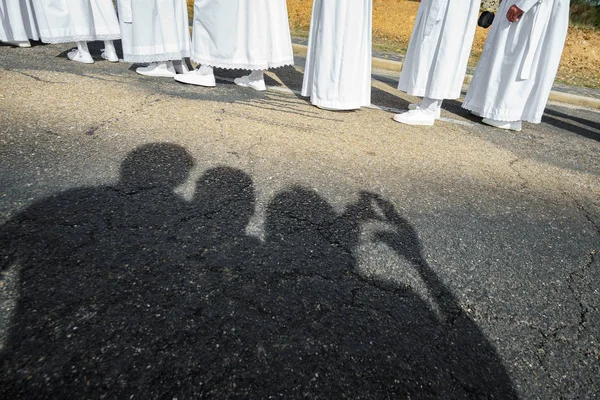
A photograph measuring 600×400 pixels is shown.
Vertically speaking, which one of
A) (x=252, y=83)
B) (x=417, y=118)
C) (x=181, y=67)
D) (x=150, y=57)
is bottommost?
(x=417, y=118)

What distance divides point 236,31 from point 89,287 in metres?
3.29

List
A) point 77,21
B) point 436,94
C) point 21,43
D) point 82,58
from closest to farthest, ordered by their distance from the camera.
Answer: point 436,94 → point 77,21 → point 82,58 → point 21,43

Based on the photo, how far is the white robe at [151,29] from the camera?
13.5 feet

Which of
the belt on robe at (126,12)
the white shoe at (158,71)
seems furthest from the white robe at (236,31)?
the belt on robe at (126,12)

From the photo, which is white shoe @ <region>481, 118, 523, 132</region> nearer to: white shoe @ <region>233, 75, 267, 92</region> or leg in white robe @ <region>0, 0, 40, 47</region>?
white shoe @ <region>233, 75, 267, 92</region>

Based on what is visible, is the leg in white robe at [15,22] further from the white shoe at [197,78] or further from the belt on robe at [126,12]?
the white shoe at [197,78]

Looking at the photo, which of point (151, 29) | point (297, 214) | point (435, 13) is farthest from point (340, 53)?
point (297, 214)

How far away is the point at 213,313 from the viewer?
142 centimetres

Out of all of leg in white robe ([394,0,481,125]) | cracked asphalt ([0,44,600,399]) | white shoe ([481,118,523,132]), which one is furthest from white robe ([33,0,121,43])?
white shoe ([481,118,523,132])

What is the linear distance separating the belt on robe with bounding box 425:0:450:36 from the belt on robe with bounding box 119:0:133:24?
314cm

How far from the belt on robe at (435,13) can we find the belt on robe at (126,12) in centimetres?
314

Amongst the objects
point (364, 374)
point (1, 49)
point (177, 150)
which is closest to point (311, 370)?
point (364, 374)

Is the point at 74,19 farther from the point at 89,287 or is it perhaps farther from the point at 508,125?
the point at 508,125

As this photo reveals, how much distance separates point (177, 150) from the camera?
2.63 meters
